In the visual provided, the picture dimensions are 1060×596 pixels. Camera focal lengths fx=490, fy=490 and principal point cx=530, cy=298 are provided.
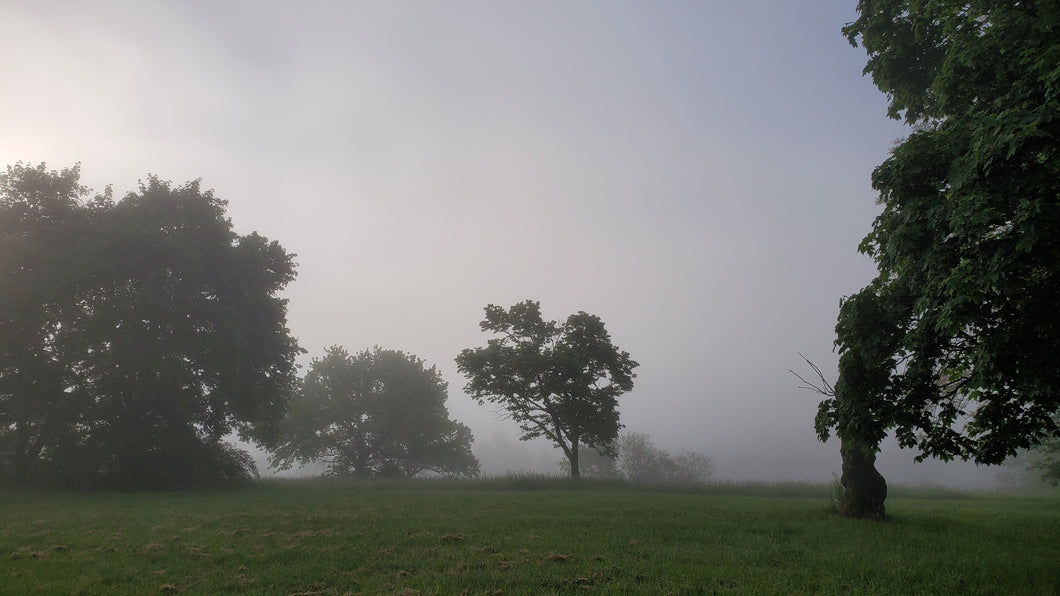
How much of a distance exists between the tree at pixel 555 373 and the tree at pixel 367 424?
70.1 feet

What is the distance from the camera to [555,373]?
35.9 metres

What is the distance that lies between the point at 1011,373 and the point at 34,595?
14.7 metres

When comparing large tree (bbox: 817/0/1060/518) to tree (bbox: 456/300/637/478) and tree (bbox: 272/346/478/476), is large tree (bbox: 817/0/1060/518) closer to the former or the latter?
tree (bbox: 456/300/637/478)

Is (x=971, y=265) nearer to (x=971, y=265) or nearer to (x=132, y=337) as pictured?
(x=971, y=265)

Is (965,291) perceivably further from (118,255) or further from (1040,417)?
(118,255)

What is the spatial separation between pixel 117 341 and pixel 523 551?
29.2m

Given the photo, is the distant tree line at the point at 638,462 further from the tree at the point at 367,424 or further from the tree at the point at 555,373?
the tree at the point at 555,373

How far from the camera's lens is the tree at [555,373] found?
35.7 m

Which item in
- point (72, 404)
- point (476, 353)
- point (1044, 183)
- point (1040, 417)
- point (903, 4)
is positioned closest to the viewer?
point (1044, 183)

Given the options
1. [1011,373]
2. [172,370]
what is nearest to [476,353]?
[172,370]

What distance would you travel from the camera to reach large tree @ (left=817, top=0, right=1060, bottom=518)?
707 cm

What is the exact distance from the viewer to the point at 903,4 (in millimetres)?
12250

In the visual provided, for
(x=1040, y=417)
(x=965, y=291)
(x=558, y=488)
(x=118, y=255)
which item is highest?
(x=118, y=255)

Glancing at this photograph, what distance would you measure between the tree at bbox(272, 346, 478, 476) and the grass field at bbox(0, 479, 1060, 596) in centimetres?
3891
